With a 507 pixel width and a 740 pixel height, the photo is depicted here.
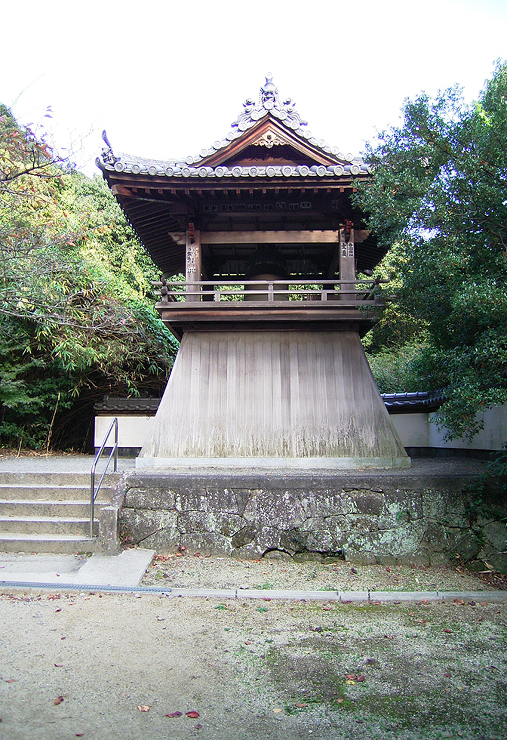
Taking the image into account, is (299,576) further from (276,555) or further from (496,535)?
(496,535)

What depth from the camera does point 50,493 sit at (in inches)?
274

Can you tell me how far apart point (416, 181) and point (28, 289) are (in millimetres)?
6052

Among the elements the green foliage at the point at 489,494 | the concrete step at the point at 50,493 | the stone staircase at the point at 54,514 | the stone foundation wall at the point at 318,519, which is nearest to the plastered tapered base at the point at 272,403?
the concrete step at the point at 50,493

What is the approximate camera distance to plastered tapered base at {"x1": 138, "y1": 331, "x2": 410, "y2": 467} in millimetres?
7742

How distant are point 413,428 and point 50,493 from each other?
7.87 meters

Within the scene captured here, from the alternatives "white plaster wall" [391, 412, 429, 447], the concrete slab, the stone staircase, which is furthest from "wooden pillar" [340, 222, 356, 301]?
the concrete slab

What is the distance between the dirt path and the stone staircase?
3.61 feet

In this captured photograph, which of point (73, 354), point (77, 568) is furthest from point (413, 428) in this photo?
point (77, 568)

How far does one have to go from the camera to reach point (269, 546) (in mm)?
6191

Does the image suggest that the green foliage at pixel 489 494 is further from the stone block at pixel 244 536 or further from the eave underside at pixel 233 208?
the eave underside at pixel 233 208

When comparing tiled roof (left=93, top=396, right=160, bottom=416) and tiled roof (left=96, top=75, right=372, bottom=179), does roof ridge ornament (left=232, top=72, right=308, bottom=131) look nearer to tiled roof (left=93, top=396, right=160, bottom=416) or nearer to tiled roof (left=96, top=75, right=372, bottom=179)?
tiled roof (left=96, top=75, right=372, bottom=179)

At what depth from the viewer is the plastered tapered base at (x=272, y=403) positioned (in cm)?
774

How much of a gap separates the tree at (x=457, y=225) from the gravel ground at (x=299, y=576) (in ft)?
5.60

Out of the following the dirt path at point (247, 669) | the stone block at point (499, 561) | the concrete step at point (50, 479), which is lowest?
the dirt path at point (247, 669)
